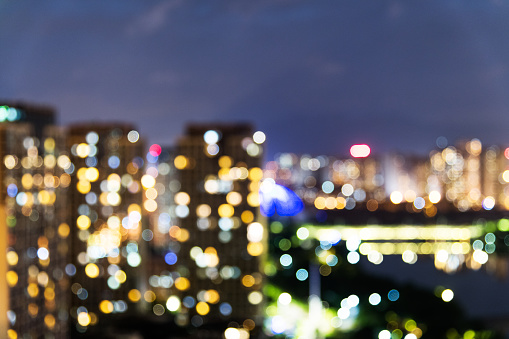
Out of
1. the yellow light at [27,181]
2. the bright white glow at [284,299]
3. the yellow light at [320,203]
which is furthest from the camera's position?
the yellow light at [320,203]

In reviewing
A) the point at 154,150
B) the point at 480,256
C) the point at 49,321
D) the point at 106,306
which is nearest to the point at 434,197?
the point at 480,256

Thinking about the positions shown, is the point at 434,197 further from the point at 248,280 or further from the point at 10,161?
the point at 10,161

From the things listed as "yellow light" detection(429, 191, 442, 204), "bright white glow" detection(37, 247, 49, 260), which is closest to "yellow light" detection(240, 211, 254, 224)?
"bright white glow" detection(37, 247, 49, 260)

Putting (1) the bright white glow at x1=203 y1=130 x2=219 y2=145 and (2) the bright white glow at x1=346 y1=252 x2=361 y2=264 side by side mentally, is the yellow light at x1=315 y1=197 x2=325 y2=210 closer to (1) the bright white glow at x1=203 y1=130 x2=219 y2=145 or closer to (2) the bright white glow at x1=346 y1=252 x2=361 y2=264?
(2) the bright white glow at x1=346 y1=252 x2=361 y2=264

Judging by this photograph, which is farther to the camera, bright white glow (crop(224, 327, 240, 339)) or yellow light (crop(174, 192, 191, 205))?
yellow light (crop(174, 192, 191, 205))

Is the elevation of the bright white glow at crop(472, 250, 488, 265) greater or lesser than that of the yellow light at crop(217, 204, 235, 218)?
lesser

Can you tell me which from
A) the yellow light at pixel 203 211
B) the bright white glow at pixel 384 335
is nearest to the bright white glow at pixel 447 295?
the bright white glow at pixel 384 335

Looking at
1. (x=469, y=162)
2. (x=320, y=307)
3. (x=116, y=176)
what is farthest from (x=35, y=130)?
(x=469, y=162)

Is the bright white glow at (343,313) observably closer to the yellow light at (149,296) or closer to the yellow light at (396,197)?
the yellow light at (149,296)
